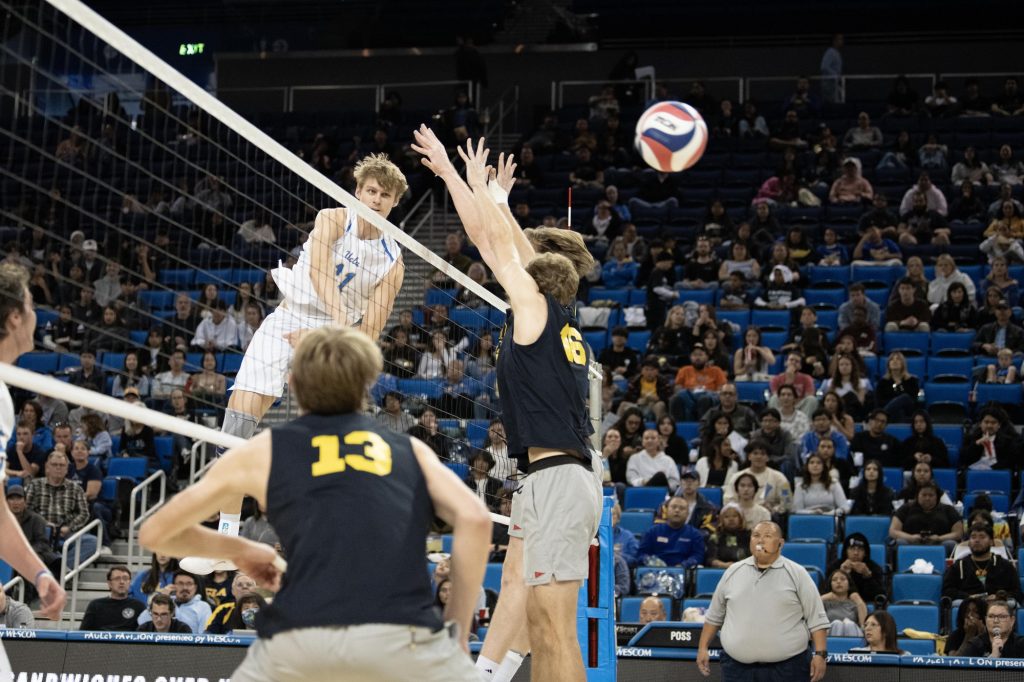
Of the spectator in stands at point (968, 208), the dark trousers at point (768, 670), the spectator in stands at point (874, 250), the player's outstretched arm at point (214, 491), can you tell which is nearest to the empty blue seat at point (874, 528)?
the dark trousers at point (768, 670)

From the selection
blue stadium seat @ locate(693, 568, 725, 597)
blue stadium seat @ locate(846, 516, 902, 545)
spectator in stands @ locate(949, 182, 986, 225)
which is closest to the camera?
blue stadium seat @ locate(693, 568, 725, 597)

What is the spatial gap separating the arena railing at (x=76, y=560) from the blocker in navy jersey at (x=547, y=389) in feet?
28.0

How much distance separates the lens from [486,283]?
58.8 ft

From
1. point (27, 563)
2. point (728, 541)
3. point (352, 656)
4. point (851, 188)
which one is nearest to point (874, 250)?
point (851, 188)

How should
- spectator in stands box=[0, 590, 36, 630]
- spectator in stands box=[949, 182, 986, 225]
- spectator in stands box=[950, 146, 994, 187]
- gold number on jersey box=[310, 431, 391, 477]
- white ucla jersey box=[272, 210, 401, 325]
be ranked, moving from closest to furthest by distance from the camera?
gold number on jersey box=[310, 431, 391, 477] → white ucla jersey box=[272, 210, 401, 325] → spectator in stands box=[0, 590, 36, 630] → spectator in stands box=[949, 182, 986, 225] → spectator in stands box=[950, 146, 994, 187]

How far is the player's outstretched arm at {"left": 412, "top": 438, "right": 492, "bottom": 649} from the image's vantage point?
3887 mm

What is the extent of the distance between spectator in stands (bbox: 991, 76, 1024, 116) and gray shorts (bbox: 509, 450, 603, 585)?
18.5 m

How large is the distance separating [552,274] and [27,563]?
2.58 m

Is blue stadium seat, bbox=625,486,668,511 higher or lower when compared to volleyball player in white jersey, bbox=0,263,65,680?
lower

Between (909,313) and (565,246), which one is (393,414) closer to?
(565,246)

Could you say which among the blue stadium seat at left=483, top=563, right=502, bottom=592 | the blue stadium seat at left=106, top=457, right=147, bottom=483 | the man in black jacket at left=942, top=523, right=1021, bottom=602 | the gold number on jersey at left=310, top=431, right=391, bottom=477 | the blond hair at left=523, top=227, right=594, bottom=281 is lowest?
the blue stadium seat at left=483, top=563, right=502, bottom=592

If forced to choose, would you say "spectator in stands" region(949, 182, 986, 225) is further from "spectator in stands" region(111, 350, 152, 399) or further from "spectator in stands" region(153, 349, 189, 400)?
"spectator in stands" region(111, 350, 152, 399)

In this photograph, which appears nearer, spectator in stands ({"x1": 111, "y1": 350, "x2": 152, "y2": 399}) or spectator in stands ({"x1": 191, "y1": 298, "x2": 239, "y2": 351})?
spectator in stands ({"x1": 111, "y1": 350, "x2": 152, "y2": 399})

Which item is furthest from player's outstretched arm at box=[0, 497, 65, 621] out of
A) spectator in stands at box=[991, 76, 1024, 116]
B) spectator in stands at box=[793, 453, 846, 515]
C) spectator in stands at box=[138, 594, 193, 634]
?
spectator in stands at box=[991, 76, 1024, 116]
